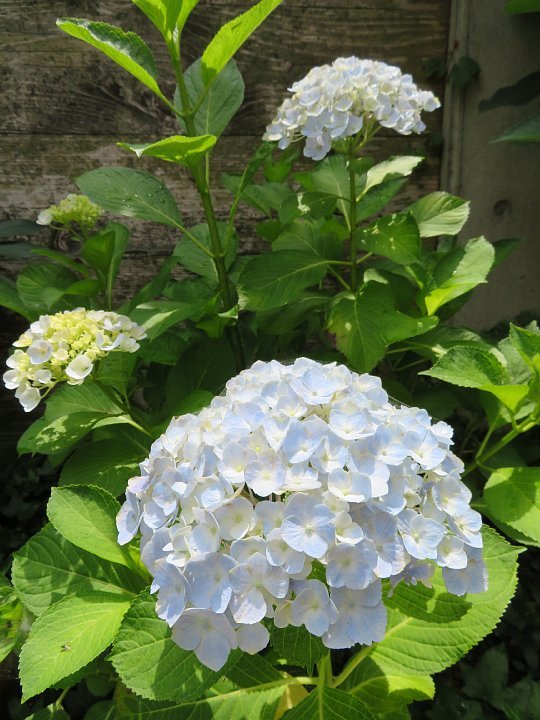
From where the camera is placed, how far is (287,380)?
693 millimetres

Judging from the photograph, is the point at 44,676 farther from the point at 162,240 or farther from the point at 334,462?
the point at 162,240

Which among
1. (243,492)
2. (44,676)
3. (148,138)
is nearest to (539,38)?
(148,138)

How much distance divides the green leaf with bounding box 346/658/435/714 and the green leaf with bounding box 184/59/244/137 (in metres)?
1.05

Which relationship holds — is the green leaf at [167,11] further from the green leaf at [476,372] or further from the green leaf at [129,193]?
the green leaf at [476,372]

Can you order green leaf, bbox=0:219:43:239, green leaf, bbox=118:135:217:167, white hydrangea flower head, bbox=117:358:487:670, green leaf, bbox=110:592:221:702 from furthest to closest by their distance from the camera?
green leaf, bbox=0:219:43:239 < green leaf, bbox=118:135:217:167 < green leaf, bbox=110:592:221:702 < white hydrangea flower head, bbox=117:358:487:670

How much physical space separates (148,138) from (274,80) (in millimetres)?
429

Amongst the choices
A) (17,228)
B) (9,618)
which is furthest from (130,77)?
(9,618)

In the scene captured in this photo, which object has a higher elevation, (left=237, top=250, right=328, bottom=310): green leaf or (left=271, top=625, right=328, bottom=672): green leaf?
(left=237, top=250, right=328, bottom=310): green leaf

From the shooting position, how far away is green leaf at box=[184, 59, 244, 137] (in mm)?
1149

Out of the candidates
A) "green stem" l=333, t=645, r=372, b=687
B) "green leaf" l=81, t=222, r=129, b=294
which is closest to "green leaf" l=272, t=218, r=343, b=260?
"green leaf" l=81, t=222, r=129, b=294

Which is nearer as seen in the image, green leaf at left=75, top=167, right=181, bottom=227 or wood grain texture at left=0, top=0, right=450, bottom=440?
green leaf at left=75, top=167, right=181, bottom=227

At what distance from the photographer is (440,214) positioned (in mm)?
1319

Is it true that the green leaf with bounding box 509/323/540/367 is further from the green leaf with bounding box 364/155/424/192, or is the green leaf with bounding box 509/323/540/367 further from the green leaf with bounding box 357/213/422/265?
the green leaf with bounding box 364/155/424/192

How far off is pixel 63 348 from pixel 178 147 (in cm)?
40
